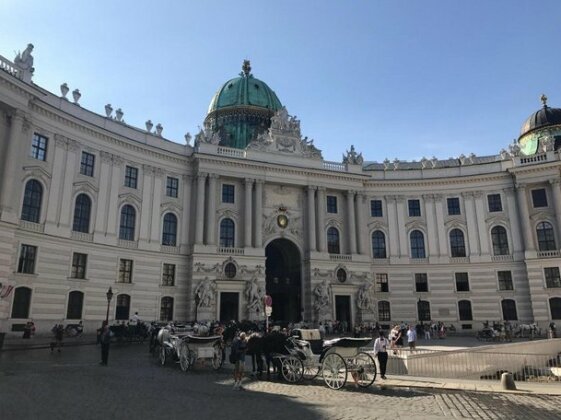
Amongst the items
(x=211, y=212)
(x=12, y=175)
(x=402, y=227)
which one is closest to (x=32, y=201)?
(x=12, y=175)

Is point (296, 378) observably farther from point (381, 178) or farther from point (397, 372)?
point (381, 178)

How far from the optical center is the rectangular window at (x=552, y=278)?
155ft

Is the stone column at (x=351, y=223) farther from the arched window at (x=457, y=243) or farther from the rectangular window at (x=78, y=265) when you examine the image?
the rectangular window at (x=78, y=265)

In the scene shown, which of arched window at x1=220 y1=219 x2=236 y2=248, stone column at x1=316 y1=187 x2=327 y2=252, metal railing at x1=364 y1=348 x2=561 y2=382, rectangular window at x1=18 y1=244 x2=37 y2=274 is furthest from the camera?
stone column at x1=316 y1=187 x2=327 y2=252

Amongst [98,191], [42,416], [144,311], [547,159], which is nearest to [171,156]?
[98,191]

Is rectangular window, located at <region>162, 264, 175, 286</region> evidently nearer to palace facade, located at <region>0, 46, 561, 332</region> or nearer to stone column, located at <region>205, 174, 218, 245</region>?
palace facade, located at <region>0, 46, 561, 332</region>

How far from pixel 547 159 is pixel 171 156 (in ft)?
135

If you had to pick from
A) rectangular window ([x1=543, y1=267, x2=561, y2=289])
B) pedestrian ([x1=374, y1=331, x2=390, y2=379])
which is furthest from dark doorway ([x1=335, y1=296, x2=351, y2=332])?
pedestrian ([x1=374, y1=331, x2=390, y2=379])

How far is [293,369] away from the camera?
16.1 meters

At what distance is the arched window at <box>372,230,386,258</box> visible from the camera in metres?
53.3

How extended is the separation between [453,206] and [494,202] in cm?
451

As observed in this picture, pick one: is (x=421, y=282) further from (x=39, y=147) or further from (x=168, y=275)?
(x=39, y=147)

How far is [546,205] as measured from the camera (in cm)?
5016

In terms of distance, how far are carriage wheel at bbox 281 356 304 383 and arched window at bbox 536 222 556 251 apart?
43.3 metres
